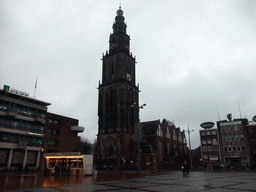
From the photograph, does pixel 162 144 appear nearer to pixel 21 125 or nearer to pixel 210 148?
pixel 210 148

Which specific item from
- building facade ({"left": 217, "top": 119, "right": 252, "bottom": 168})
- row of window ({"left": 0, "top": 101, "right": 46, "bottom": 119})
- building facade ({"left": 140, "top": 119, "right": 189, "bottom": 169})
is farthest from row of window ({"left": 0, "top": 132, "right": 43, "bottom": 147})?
building facade ({"left": 217, "top": 119, "right": 252, "bottom": 168})

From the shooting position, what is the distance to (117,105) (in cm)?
8188

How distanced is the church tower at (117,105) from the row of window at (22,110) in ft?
96.5

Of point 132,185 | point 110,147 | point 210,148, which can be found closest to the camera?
point 132,185

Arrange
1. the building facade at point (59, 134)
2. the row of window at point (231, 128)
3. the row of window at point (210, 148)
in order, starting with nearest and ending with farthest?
the building facade at point (59, 134)
the row of window at point (231, 128)
the row of window at point (210, 148)

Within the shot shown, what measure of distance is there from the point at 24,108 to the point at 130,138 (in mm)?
40297

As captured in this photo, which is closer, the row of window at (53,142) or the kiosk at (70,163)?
the kiosk at (70,163)

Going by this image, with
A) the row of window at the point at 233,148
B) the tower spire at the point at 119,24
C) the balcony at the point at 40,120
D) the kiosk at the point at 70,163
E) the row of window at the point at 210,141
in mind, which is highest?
the tower spire at the point at 119,24

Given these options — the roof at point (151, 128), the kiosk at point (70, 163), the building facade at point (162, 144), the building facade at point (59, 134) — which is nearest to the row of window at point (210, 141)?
the building facade at point (162, 144)

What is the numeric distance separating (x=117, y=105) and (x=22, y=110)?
1422 inches

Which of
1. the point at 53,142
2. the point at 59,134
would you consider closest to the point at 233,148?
the point at 59,134

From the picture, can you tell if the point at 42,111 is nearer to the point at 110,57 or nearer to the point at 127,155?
the point at 127,155

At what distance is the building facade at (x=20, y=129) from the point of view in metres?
49.0

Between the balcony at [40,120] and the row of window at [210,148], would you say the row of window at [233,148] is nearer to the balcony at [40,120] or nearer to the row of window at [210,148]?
the row of window at [210,148]
